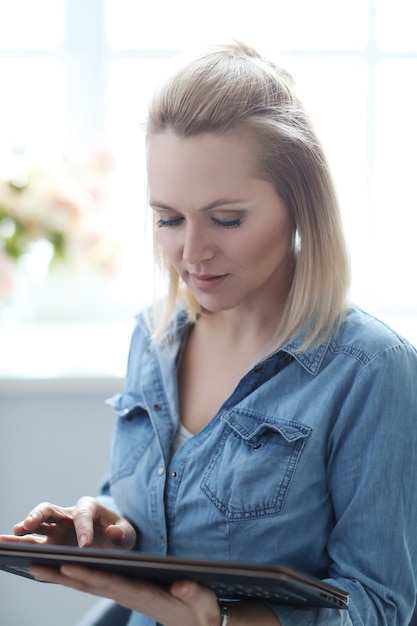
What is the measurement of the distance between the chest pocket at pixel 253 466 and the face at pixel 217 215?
0.19 metres

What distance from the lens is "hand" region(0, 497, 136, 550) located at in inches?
48.0

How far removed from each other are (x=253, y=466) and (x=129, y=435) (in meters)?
0.31

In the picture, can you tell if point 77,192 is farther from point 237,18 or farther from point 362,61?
A: point 362,61

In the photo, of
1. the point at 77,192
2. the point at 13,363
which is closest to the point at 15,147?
the point at 77,192

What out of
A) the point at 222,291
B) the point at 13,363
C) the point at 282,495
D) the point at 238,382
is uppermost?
the point at 222,291

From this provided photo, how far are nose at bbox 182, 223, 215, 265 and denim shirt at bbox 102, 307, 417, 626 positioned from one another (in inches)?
7.2

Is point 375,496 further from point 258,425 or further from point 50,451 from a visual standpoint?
point 50,451

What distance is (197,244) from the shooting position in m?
1.24

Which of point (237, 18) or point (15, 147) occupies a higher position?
point (237, 18)

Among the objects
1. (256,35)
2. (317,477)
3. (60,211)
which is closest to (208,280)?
(317,477)

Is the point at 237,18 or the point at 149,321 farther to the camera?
the point at 237,18

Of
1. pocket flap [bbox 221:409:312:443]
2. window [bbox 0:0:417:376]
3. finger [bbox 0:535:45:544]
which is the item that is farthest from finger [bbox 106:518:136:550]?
window [bbox 0:0:417:376]

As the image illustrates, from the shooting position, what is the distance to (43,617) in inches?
86.6

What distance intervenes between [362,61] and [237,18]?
1.17 ft
